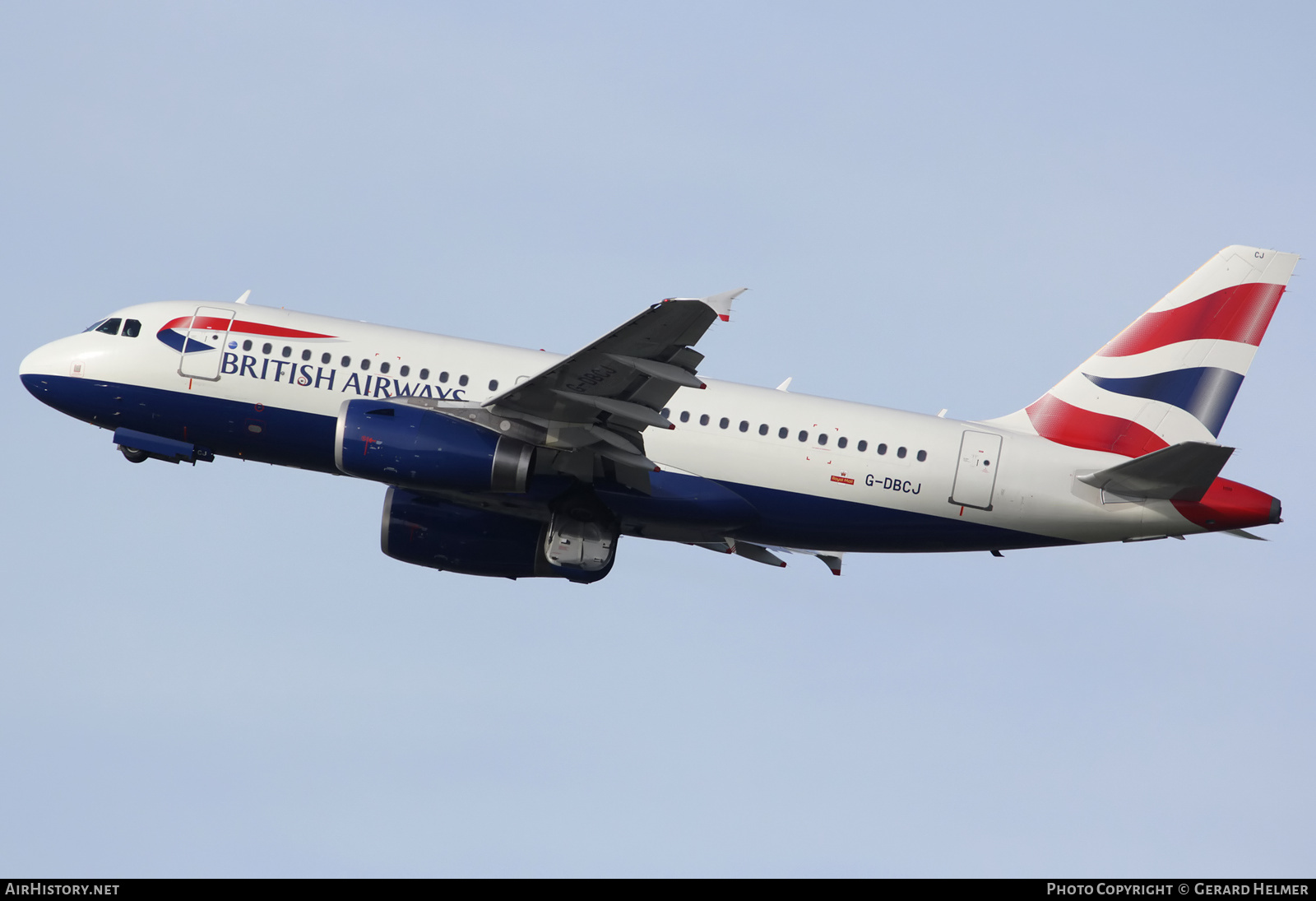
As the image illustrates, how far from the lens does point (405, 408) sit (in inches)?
1362

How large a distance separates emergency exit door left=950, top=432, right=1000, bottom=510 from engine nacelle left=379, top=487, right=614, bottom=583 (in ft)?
34.3

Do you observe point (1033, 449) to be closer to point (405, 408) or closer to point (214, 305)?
point (405, 408)

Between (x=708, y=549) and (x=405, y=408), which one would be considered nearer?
(x=405, y=408)

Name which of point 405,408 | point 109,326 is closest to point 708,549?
point 405,408

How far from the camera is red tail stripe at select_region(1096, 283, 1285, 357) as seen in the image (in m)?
38.6

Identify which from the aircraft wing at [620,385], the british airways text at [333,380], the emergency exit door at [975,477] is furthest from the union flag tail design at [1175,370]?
the british airways text at [333,380]

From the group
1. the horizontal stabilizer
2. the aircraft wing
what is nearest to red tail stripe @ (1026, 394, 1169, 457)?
the horizontal stabilizer

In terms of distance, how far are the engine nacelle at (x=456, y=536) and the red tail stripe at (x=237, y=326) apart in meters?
4.79

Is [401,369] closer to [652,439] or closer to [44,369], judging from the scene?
[652,439]

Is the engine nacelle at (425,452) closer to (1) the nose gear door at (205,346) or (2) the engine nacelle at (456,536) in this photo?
(2) the engine nacelle at (456,536)

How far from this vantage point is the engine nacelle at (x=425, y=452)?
3409 centimetres

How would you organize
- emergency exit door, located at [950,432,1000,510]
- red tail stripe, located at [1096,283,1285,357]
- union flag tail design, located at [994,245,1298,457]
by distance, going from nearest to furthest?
emergency exit door, located at [950,432,1000,510], union flag tail design, located at [994,245,1298,457], red tail stripe, located at [1096,283,1285,357]

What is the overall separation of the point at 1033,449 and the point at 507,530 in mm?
13528

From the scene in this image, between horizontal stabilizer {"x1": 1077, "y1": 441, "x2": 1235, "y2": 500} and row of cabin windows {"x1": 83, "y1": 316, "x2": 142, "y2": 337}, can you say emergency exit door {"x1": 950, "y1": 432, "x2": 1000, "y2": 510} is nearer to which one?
horizontal stabilizer {"x1": 1077, "y1": 441, "x2": 1235, "y2": 500}
